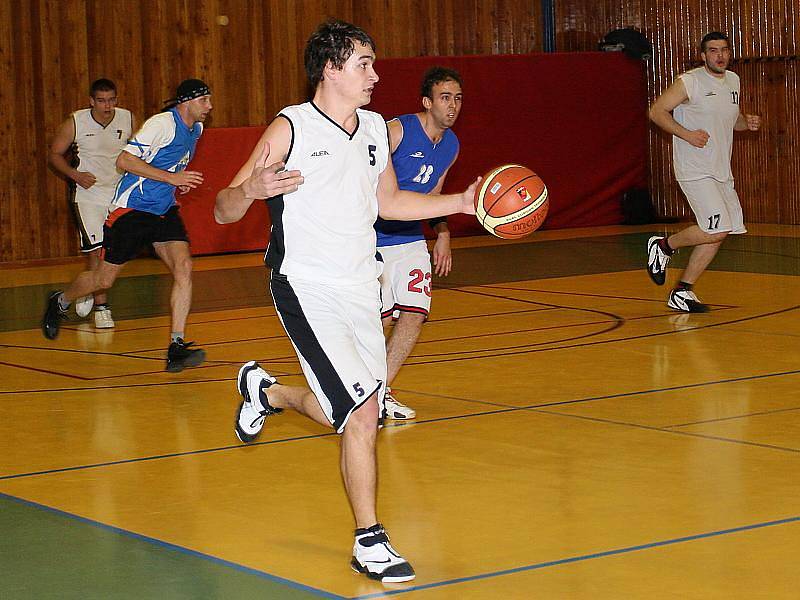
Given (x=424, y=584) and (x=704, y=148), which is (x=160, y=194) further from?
(x=424, y=584)

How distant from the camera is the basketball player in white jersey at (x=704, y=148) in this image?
12.1m

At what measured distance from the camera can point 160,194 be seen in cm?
1065

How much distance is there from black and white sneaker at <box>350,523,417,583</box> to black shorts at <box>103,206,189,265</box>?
5.78m

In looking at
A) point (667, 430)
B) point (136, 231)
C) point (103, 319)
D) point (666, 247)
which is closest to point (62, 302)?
point (103, 319)

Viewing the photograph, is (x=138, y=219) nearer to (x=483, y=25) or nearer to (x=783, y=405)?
(x=783, y=405)

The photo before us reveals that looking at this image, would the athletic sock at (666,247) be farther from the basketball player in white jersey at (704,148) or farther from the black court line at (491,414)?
the black court line at (491,414)

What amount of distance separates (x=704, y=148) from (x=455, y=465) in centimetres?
637

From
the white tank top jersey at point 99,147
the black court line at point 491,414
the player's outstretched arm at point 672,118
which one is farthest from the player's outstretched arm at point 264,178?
the white tank top jersey at point 99,147

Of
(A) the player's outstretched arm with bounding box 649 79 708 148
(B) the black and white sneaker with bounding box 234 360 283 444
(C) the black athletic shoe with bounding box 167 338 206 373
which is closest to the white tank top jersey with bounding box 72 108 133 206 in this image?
(C) the black athletic shoe with bounding box 167 338 206 373

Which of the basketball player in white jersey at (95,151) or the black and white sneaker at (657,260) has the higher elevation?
the basketball player in white jersey at (95,151)

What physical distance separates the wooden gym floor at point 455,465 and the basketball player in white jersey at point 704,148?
1.71 feet

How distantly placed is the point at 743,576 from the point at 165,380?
5.63 meters

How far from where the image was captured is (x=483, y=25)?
22766 millimetres

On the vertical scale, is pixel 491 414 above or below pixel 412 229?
below
